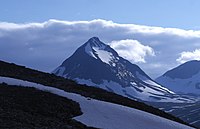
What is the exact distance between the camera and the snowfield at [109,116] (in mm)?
33656

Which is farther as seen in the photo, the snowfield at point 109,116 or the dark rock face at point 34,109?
the snowfield at point 109,116

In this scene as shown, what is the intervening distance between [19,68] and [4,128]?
29.4 metres

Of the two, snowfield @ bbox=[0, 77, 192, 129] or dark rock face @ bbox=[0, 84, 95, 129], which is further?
snowfield @ bbox=[0, 77, 192, 129]

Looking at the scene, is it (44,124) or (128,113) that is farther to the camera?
(128,113)

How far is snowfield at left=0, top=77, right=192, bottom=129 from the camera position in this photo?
33656mm

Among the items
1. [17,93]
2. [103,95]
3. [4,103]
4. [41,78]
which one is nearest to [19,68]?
[41,78]

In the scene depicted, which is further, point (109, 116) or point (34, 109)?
point (109, 116)

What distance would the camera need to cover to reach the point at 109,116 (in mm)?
36156

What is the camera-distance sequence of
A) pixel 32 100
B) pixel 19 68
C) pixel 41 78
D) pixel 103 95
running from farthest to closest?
pixel 19 68 < pixel 41 78 < pixel 103 95 < pixel 32 100

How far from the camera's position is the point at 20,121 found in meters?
28.7

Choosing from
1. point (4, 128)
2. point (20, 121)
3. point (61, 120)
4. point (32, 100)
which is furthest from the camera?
point (32, 100)

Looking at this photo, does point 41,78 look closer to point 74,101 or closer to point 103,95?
point 103,95

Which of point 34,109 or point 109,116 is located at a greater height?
point 109,116

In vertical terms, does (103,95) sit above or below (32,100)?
above
